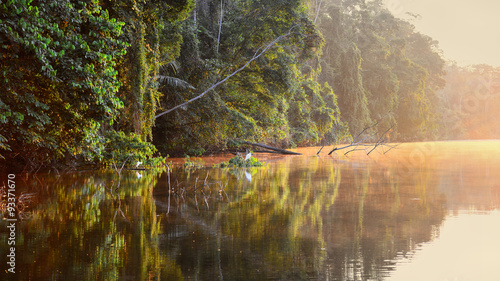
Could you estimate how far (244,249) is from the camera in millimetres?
5691

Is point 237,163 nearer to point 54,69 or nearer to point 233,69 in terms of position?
point 233,69

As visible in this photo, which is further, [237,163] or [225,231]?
[237,163]

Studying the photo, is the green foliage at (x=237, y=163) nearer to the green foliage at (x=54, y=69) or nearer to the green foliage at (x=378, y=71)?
the green foliage at (x=54, y=69)

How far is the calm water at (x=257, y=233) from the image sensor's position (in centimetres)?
489

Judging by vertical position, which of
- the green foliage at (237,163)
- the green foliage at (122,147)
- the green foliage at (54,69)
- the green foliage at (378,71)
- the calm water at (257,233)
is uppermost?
the green foliage at (378,71)

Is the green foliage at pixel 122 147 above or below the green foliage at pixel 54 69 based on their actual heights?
below

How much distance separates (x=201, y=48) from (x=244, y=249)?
63.1 ft

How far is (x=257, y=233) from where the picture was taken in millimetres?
6598

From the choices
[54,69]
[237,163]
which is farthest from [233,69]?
[54,69]

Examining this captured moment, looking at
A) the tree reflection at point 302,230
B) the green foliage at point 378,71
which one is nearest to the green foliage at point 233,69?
the tree reflection at point 302,230

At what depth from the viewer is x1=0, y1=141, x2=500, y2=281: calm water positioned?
489 cm

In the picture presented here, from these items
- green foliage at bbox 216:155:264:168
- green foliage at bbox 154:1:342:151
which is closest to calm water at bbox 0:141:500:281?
green foliage at bbox 216:155:264:168

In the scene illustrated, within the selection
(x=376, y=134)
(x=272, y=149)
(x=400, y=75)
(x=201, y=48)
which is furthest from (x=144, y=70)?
(x=400, y=75)

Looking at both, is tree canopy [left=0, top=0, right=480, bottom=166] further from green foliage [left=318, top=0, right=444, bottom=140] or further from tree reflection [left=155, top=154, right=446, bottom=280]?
tree reflection [left=155, top=154, right=446, bottom=280]
